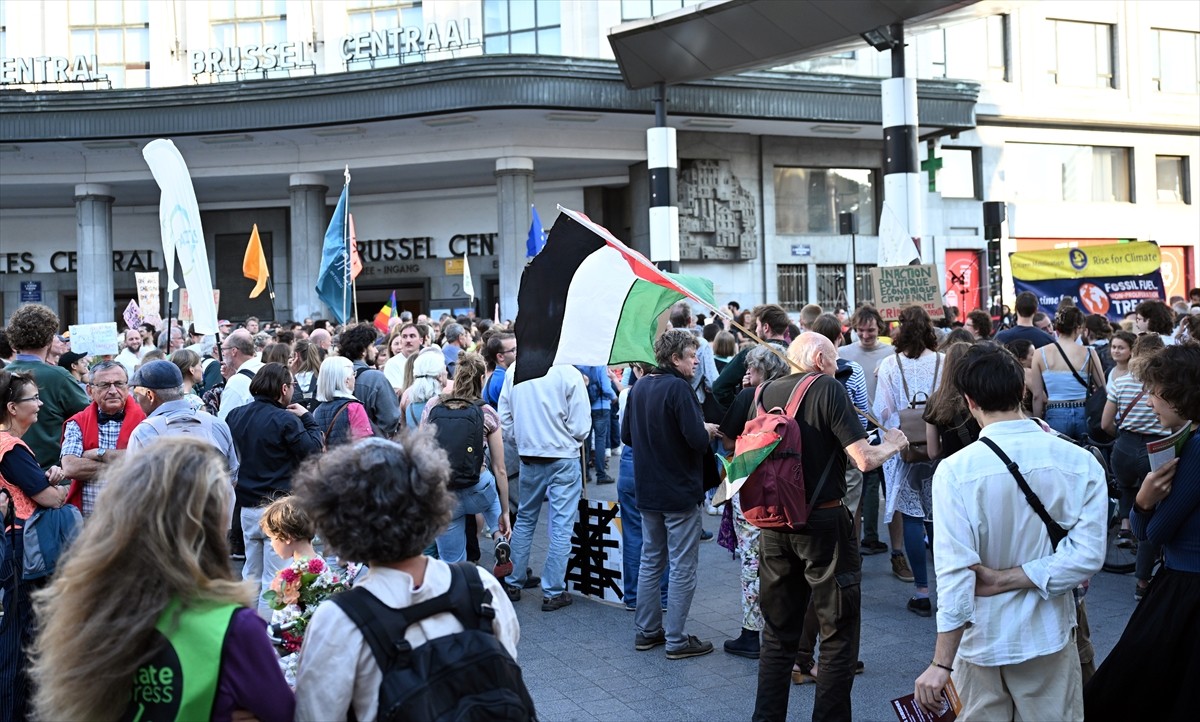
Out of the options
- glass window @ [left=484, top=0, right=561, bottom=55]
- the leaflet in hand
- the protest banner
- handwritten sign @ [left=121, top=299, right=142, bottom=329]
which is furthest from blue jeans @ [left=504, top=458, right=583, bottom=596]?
glass window @ [left=484, top=0, right=561, bottom=55]

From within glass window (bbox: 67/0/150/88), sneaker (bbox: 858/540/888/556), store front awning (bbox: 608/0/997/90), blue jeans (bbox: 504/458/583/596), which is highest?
glass window (bbox: 67/0/150/88)

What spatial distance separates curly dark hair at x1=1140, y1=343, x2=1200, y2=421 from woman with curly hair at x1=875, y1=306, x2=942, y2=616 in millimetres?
3119

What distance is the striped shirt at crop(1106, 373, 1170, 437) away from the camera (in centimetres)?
771

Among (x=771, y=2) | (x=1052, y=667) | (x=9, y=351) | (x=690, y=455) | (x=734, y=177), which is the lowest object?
(x=1052, y=667)

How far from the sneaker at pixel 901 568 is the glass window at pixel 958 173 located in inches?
1005

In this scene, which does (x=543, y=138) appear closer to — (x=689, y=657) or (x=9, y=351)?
(x=9, y=351)

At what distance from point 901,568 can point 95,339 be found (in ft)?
32.5

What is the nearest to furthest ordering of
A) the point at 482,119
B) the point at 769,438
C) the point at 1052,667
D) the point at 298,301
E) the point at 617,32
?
the point at 1052,667 → the point at 769,438 → the point at 617,32 → the point at 482,119 → the point at 298,301

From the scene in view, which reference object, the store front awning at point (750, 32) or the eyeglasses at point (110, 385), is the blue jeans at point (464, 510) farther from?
the store front awning at point (750, 32)

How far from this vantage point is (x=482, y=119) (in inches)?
1076

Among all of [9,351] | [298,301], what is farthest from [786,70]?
[9,351]

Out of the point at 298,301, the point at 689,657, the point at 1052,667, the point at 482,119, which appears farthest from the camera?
the point at 298,301

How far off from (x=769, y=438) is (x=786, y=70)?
24.6 metres

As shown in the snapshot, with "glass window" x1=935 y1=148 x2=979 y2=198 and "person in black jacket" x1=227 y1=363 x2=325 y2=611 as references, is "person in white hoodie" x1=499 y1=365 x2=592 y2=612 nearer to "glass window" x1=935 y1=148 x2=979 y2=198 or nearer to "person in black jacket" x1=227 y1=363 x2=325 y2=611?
"person in black jacket" x1=227 y1=363 x2=325 y2=611
